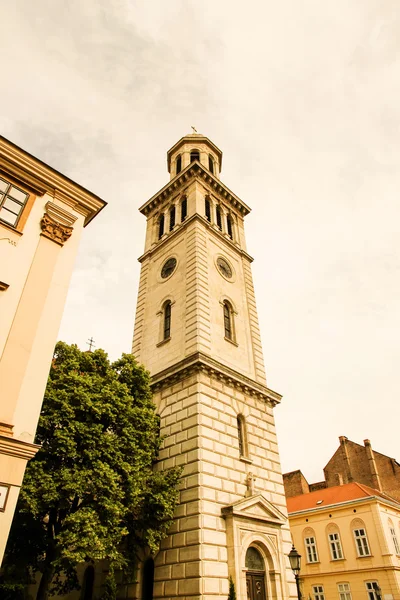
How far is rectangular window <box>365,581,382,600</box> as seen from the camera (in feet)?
97.8

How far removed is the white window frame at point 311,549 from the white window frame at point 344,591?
8.91 ft

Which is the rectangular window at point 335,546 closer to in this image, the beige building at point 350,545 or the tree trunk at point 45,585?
the beige building at point 350,545

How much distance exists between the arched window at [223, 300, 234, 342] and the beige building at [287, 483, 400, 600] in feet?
64.5

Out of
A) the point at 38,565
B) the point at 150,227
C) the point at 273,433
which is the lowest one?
the point at 38,565

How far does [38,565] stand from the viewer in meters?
14.3

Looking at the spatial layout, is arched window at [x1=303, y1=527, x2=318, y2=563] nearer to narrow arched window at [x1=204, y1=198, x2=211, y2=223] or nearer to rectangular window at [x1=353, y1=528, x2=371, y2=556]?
rectangular window at [x1=353, y1=528, x2=371, y2=556]

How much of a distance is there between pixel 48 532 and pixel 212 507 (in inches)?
247

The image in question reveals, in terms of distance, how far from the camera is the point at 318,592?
3419cm

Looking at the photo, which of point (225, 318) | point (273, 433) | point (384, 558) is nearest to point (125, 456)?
point (273, 433)

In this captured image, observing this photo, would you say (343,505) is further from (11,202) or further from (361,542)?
(11,202)

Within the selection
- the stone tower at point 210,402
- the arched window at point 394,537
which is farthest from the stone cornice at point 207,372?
the arched window at point 394,537

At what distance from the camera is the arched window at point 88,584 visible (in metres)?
19.5

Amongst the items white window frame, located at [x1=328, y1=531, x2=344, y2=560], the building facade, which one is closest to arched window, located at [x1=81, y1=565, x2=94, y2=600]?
white window frame, located at [x1=328, y1=531, x2=344, y2=560]

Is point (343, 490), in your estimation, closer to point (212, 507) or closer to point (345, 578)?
point (345, 578)
